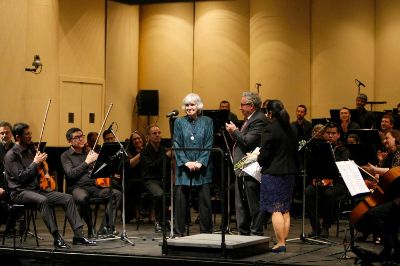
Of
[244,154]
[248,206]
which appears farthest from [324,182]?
[244,154]

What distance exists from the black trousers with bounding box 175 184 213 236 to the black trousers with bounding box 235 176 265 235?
328mm

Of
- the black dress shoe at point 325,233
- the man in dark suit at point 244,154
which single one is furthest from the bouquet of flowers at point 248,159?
the black dress shoe at point 325,233

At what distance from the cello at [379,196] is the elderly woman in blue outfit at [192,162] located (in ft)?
6.16

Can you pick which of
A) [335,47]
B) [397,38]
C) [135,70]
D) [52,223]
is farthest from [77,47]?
[52,223]

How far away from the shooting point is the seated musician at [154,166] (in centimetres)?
973

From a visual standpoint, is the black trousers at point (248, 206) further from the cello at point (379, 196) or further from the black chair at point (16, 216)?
the black chair at point (16, 216)

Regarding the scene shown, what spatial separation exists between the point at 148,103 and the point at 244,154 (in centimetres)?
706

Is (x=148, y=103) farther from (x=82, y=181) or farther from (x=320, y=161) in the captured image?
(x=320, y=161)

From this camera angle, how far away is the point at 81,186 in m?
8.77

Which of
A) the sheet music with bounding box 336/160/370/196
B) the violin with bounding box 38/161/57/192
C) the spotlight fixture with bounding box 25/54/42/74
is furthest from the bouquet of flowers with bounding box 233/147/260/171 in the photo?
the spotlight fixture with bounding box 25/54/42/74

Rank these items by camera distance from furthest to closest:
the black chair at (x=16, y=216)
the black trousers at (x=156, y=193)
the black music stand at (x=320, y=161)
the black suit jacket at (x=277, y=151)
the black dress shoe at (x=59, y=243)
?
the black trousers at (x=156, y=193), the black music stand at (x=320, y=161), the black chair at (x=16, y=216), the black dress shoe at (x=59, y=243), the black suit jacket at (x=277, y=151)

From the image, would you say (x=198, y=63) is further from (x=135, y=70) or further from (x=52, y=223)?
(x=52, y=223)

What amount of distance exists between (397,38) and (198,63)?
3.85 m

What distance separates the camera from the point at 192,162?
8.29 metres
